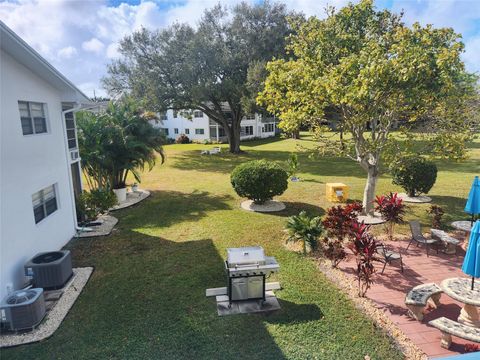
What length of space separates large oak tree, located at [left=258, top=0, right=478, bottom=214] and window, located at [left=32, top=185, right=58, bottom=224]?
8077 millimetres

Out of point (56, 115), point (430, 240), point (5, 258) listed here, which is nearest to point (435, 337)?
point (430, 240)

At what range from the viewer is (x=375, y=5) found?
35.7 ft

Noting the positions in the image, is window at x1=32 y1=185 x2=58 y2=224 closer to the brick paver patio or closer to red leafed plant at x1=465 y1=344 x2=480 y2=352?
the brick paver patio

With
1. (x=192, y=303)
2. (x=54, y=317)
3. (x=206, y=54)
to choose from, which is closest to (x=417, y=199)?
(x=192, y=303)

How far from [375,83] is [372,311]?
5.82 metres

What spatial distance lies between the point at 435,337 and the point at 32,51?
422 inches

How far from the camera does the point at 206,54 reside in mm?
25953

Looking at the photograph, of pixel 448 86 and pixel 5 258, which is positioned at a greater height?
pixel 448 86

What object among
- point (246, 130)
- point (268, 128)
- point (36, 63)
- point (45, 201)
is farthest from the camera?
point (268, 128)

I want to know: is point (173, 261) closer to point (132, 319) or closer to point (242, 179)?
point (132, 319)

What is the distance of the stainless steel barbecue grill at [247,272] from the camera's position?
6.62 metres

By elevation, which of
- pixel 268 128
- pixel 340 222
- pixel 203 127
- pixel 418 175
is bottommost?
pixel 340 222

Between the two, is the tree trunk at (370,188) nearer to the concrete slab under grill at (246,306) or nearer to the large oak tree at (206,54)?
the concrete slab under grill at (246,306)

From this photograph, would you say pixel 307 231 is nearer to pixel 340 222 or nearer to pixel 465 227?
pixel 340 222
